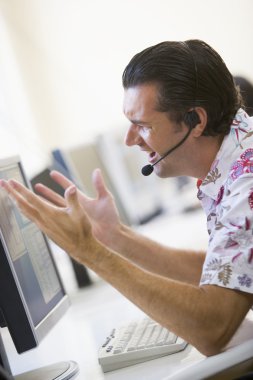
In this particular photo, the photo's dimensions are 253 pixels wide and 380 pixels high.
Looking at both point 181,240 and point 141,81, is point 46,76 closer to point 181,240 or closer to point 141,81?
point 181,240

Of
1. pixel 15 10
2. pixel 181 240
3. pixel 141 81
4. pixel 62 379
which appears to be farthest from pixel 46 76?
pixel 62 379

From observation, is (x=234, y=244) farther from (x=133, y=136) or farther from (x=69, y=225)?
(x=133, y=136)

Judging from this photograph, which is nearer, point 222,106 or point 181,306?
point 181,306

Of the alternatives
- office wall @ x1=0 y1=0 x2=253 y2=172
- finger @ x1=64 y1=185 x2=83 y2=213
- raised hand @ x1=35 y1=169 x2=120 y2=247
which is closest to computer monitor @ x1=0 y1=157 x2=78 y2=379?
finger @ x1=64 y1=185 x2=83 y2=213

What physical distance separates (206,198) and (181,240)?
133cm

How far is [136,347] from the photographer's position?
1.41 meters

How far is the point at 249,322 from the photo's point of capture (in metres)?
1.48

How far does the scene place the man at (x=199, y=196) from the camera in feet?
4.20

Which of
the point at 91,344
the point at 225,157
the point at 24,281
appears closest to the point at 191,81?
the point at 225,157

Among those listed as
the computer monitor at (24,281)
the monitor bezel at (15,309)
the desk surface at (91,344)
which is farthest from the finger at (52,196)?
the monitor bezel at (15,309)

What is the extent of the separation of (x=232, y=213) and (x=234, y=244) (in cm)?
6

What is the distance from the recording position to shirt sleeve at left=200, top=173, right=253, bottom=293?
50.1 inches

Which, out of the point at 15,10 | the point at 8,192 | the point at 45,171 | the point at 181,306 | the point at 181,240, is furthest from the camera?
the point at 15,10

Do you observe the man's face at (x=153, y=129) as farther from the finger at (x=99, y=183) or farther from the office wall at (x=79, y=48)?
the office wall at (x=79, y=48)
